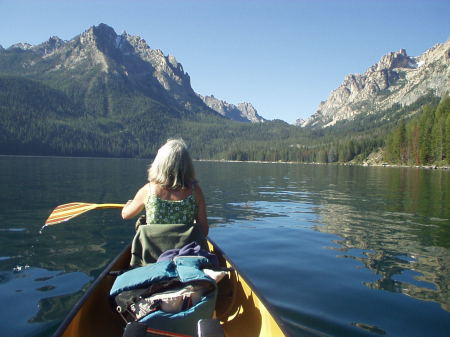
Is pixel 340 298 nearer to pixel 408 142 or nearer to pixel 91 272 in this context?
pixel 91 272

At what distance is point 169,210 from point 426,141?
11546 cm

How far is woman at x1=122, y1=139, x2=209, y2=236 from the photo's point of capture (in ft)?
19.0

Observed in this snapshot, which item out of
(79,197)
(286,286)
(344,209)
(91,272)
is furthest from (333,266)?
(79,197)

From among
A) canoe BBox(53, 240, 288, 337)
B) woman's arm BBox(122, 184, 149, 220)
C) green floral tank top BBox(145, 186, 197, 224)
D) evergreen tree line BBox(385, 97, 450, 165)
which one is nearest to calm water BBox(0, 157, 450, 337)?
canoe BBox(53, 240, 288, 337)

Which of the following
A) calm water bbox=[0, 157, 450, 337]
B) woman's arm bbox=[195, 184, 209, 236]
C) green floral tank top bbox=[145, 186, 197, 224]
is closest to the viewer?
green floral tank top bbox=[145, 186, 197, 224]

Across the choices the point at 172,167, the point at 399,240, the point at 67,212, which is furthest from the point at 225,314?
the point at 399,240

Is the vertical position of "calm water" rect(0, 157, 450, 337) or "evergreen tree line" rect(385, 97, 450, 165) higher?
"evergreen tree line" rect(385, 97, 450, 165)

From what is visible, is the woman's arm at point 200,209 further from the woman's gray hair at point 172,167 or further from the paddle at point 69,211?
the paddle at point 69,211

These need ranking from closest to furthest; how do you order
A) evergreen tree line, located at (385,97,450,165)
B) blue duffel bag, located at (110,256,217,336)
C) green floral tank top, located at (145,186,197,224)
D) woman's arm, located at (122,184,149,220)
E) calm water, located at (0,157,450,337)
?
1. blue duffel bag, located at (110,256,217,336)
2. green floral tank top, located at (145,186,197,224)
3. woman's arm, located at (122,184,149,220)
4. calm water, located at (0,157,450,337)
5. evergreen tree line, located at (385,97,450,165)

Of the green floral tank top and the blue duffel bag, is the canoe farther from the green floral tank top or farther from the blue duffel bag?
the green floral tank top

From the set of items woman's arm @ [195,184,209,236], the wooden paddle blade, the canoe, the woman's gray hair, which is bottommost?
the canoe

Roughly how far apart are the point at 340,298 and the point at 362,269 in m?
2.57

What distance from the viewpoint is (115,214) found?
19.6 meters

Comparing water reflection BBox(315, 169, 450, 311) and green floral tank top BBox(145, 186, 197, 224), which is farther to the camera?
water reflection BBox(315, 169, 450, 311)
